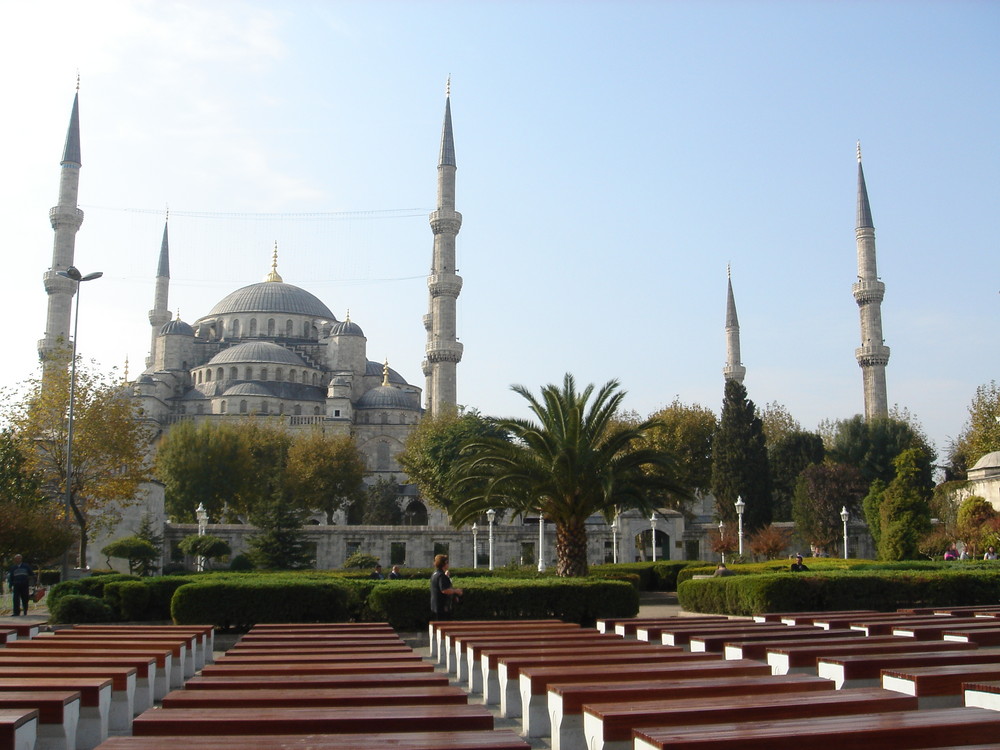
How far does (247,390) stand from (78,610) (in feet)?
153

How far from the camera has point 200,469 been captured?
42.7 metres

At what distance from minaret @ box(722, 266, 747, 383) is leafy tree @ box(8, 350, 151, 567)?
37.4 m

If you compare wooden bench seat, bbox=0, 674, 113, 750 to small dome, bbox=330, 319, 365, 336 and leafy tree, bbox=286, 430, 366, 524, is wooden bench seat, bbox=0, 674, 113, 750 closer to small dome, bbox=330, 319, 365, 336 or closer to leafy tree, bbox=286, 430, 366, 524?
leafy tree, bbox=286, 430, 366, 524

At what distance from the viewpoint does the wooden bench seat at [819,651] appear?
6.09 metres

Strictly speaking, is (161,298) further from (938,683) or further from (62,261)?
(938,683)

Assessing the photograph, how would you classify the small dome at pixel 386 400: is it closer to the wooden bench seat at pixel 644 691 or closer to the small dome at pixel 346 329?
the small dome at pixel 346 329

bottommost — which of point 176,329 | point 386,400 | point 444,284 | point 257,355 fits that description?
point 386,400

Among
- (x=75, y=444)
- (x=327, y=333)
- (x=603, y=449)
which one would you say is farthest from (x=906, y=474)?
(x=327, y=333)

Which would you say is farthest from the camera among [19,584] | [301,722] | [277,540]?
[277,540]

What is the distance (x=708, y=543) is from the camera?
127 ft

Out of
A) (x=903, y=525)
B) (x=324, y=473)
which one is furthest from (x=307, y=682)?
(x=324, y=473)

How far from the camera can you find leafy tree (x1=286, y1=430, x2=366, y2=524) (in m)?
45.4

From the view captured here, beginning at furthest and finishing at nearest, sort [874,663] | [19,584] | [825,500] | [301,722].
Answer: [825,500] < [19,584] < [874,663] < [301,722]

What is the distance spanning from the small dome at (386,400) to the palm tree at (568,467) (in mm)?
45832
